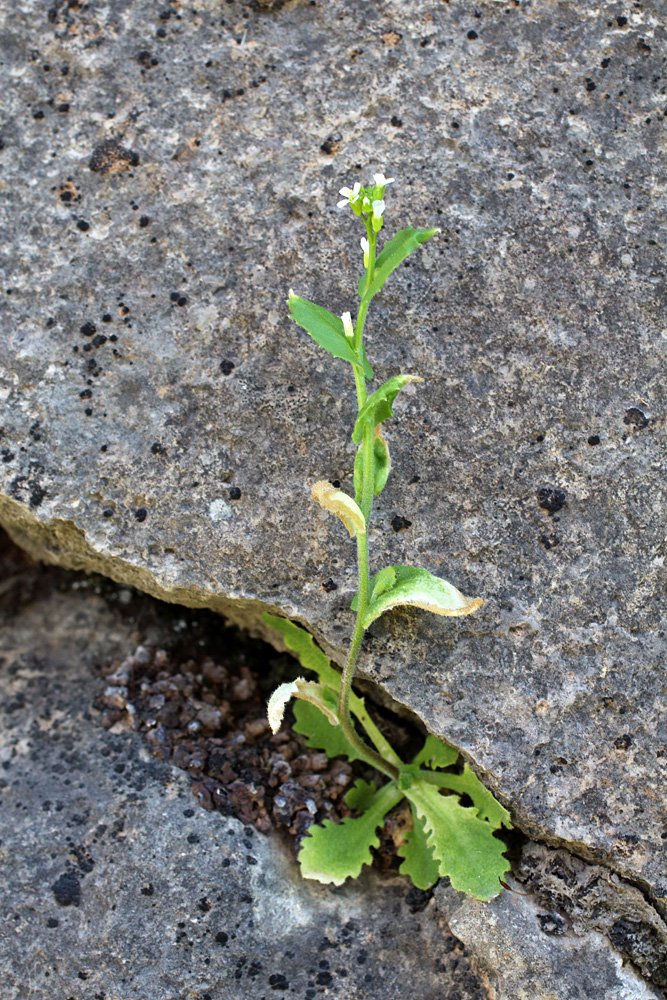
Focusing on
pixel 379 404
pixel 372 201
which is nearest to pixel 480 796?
pixel 379 404

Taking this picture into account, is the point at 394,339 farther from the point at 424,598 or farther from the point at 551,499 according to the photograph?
the point at 424,598

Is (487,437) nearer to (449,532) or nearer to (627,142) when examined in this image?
(449,532)

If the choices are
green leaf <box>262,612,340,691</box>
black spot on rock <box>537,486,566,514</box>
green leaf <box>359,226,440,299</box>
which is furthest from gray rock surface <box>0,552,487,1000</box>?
green leaf <box>359,226,440,299</box>

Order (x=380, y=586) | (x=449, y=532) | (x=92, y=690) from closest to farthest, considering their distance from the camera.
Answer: (x=380, y=586) < (x=449, y=532) < (x=92, y=690)

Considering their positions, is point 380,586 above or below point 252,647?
above

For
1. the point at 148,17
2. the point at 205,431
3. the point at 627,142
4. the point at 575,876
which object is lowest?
the point at 575,876

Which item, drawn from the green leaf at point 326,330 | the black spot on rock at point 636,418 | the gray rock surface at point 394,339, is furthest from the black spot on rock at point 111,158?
the black spot on rock at point 636,418

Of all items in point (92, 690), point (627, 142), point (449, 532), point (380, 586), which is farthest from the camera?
point (92, 690)

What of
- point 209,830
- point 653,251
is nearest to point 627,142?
point 653,251
